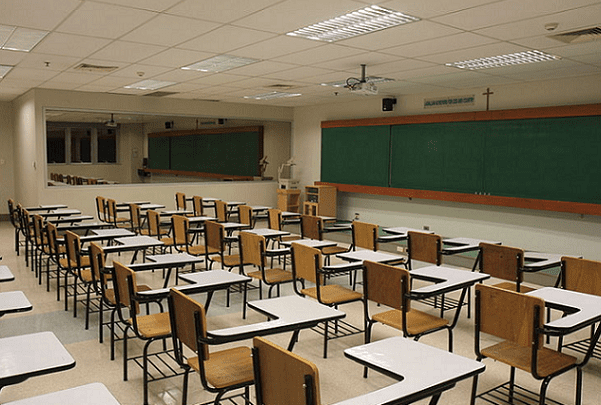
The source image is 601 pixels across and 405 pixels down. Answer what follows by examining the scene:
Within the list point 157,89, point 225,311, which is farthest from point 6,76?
point 225,311

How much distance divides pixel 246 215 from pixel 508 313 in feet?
19.8

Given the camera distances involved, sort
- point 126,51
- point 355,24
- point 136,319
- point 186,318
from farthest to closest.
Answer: point 126,51, point 355,24, point 136,319, point 186,318

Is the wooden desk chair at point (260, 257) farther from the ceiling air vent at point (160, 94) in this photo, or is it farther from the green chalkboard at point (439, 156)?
the ceiling air vent at point (160, 94)

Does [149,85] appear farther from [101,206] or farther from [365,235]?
[365,235]

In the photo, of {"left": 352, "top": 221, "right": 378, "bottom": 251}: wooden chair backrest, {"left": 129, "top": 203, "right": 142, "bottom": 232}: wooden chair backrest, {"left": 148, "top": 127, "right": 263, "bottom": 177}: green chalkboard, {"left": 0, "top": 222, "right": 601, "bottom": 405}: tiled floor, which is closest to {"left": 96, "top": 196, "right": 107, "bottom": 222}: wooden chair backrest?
{"left": 129, "top": 203, "right": 142, "bottom": 232}: wooden chair backrest

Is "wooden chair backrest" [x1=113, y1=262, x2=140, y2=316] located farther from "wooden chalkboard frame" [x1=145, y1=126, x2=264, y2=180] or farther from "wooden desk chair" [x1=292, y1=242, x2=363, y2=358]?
"wooden chalkboard frame" [x1=145, y1=126, x2=264, y2=180]

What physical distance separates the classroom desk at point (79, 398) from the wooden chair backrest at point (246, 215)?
6.55 m

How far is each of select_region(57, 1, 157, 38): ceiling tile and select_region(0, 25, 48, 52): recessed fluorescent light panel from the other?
1.46 ft

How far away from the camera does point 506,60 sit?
6.91 meters

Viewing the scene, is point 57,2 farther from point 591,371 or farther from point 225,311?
point 591,371

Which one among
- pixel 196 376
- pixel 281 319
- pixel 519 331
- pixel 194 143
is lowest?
pixel 196 376

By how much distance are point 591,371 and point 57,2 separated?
5553mm

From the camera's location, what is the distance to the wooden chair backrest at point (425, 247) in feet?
18.5

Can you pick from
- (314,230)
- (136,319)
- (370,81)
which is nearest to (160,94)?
(370,81)
